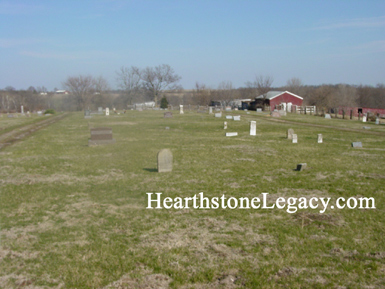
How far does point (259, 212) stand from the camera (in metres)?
7.16

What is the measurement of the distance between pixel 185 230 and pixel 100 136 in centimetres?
1311

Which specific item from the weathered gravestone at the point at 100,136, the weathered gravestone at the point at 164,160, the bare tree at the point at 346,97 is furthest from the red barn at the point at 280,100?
the weathered gravestone at the point at 164,160

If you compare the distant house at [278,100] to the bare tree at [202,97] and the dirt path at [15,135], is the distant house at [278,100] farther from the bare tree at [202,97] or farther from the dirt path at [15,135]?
the dirt path at [15,135]

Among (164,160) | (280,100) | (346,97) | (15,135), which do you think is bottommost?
(15,135)

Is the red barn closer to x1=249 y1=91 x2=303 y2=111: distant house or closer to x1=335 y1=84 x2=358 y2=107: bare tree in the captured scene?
x1=249 y1=91 x2=303 y2=111: distant house

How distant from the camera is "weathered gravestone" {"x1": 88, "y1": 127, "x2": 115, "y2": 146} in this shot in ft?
59.1

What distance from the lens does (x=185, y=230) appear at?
20.2ft

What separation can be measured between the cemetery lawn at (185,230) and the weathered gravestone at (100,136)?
5.66m

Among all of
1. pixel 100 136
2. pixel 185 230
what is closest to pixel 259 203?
pixel 185 230

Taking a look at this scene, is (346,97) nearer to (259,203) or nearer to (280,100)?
(280,100)

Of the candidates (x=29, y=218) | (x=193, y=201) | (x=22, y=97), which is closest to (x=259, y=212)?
(x=193, y=201)

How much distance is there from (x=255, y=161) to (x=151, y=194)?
5.87 meters

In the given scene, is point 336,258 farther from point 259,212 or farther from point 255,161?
point 255,161

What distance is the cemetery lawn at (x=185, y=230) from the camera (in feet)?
14.9
